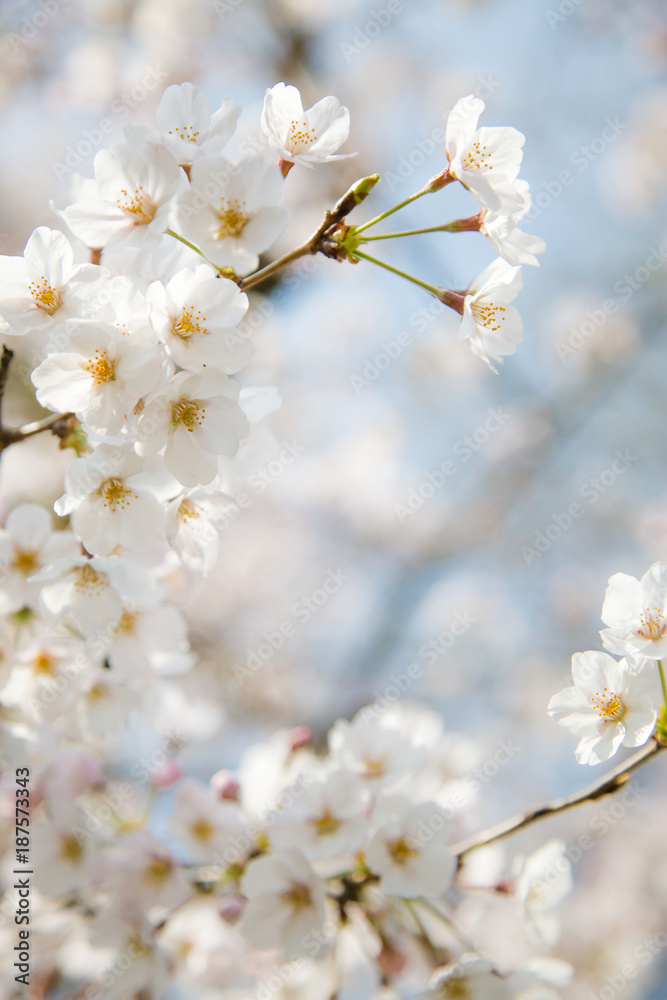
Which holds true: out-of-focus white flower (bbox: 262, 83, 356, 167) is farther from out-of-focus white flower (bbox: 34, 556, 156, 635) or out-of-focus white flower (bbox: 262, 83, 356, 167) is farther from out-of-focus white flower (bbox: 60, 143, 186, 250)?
out-of-focus white flower (bbox: 34, 556, 156, 635)

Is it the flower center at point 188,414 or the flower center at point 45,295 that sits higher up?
the flower center at point 45,295

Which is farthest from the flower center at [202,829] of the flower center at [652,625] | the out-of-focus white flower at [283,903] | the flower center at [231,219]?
the flower center at [231,219]

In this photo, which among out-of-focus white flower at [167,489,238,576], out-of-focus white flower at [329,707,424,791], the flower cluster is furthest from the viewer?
Result: out-of-focus white flower at [329,707,424,791]

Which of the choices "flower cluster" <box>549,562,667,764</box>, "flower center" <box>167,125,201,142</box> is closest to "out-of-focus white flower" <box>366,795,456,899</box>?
"flower cluster" <box>549,562,667,764</box>

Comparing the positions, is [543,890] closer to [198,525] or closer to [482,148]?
[198,525]

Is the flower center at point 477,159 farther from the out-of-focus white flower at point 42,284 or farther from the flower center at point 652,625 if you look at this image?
the flower center at point 652,625

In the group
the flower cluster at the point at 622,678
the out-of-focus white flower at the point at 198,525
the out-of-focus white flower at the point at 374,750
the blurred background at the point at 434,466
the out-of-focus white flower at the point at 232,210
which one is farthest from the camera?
the blurred background at the point at 434,466

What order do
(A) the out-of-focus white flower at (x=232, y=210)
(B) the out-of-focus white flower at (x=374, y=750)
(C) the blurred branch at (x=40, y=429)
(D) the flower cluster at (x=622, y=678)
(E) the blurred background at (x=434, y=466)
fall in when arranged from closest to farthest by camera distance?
(A) the out-of-focus white flower at (x=232, y=210) → (D) the flower cluster at (x=622, y=678) → (C) the blurred branch at (x=40, y=429) → (B) the out-of-focus white flower at (x=374, y=750) → (E) the blurred background at (x=434, y=466)
